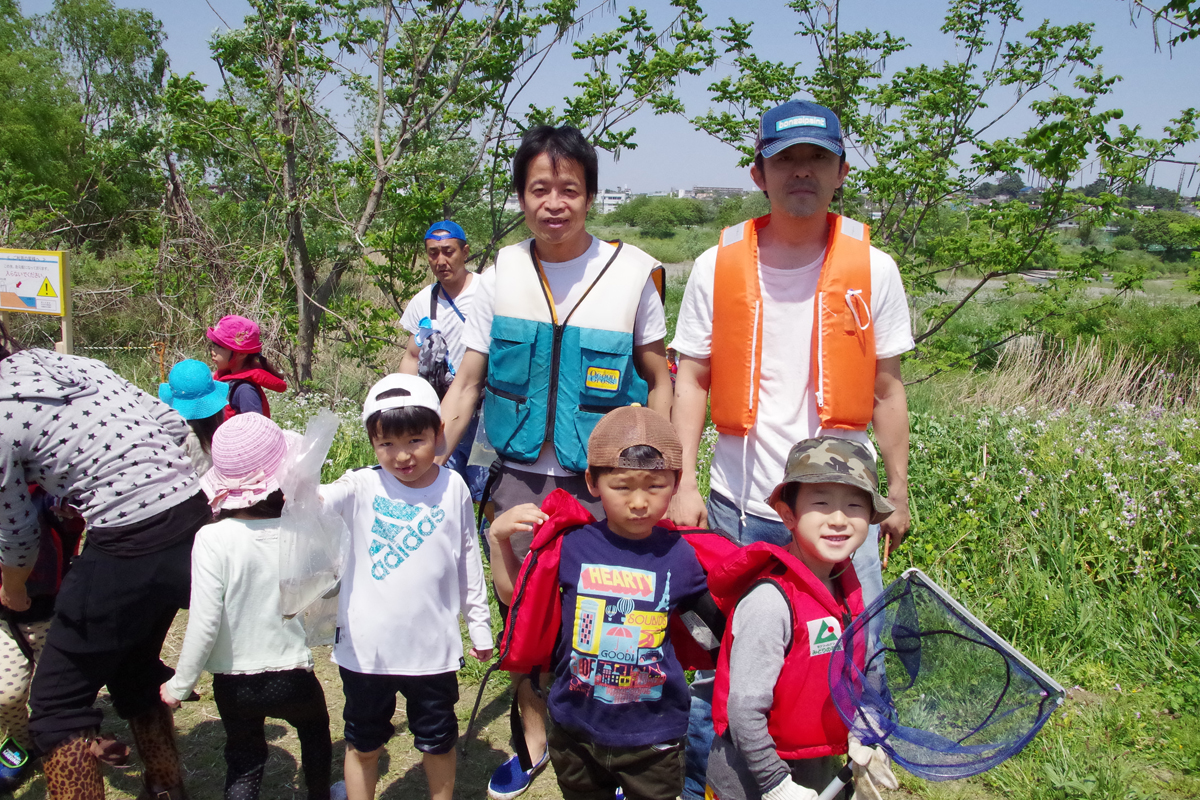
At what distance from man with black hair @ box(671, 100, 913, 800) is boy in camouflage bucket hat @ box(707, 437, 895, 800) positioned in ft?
1.27

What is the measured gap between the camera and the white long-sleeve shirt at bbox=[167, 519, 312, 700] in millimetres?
2541

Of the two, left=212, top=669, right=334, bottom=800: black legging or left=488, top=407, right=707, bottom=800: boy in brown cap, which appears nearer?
left=488, top=407, right=707, bottom=800: boy in brown cap

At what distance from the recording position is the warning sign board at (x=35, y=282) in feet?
19.3

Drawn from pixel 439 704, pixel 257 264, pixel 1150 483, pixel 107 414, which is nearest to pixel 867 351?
pixel 439 704

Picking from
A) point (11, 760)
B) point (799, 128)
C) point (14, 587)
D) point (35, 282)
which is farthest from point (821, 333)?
point (35, 282)

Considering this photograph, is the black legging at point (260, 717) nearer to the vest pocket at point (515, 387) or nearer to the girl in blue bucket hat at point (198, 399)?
the vest pocket at point (515, 387)

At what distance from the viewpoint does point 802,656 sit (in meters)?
1.96

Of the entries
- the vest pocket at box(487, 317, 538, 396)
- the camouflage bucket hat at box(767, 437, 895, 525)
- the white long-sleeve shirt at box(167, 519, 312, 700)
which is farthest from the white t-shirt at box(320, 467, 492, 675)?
the camouflage bucket hat at box(767, 437, 895, 525)

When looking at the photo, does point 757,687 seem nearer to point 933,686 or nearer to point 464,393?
point 933,686

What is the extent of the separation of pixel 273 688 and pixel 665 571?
4.53 feet

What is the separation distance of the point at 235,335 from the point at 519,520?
2724 mm

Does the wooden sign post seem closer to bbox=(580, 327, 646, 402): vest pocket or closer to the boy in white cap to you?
the boy in white cap

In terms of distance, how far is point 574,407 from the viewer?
2.82m

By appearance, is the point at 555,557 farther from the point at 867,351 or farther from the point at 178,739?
the point at 178,739
